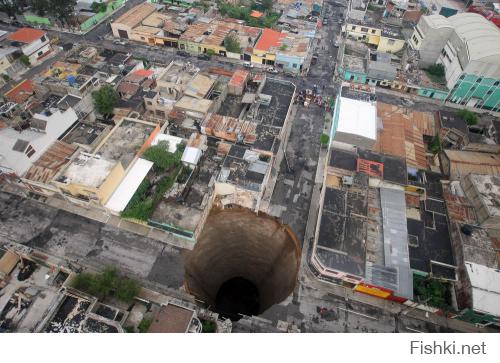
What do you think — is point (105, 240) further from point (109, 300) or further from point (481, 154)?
point (481, 154)

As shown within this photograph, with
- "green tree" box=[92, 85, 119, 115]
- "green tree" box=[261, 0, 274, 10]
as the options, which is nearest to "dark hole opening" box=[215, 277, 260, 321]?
"green tree" box=[92, 85, 119, 115]

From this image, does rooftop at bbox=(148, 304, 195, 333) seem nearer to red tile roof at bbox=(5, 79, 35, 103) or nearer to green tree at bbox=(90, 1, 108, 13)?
red tile roof at bbox=(5, 79, 35, 103)

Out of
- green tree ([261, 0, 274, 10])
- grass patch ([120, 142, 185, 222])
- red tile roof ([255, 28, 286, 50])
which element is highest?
green tree ([261, 0, 274, 10])

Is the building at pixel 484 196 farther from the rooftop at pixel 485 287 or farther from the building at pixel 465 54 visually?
the building at pixel 465 54

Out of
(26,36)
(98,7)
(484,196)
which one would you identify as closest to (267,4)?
(98,7)

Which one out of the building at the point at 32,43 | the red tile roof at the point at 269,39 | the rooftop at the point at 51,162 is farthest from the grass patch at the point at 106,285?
the red tile roof at the point at 269,39

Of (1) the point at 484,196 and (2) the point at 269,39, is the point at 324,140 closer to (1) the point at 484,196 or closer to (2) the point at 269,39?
(1) the point at 484,196
